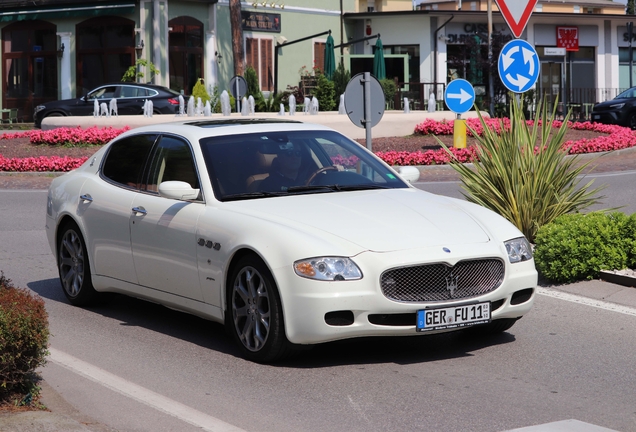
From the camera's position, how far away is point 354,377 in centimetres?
630

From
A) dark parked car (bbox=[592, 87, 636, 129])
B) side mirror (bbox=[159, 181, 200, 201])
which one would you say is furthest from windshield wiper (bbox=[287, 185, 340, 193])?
dark parked car (bbox=[592, 87, 636, 129])

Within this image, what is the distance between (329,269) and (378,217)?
2.28 feet

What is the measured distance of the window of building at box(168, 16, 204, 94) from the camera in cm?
4359

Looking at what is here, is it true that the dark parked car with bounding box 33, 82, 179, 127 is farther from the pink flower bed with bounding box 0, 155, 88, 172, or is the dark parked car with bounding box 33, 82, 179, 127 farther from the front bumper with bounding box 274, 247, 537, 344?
the front bumper with bounding box 274, 247, 537, 344

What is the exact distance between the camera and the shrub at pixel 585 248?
9.11 meters

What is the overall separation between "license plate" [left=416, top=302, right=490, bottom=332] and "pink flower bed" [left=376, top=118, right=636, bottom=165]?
40.3 ft

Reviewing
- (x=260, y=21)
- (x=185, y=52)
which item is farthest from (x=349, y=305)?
(x=260, y=21)

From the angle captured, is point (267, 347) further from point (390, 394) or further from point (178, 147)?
point (178, 147)

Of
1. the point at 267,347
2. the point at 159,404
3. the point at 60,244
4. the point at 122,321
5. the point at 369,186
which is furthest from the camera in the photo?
the point at 60,244

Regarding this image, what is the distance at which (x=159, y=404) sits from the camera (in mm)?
5789

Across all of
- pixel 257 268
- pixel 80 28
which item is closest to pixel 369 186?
pixel 257 268

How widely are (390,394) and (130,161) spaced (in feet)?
11.4

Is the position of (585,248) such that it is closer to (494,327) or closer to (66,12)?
(494,327)

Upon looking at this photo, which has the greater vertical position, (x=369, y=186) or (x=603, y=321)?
(x=369, y=186)
